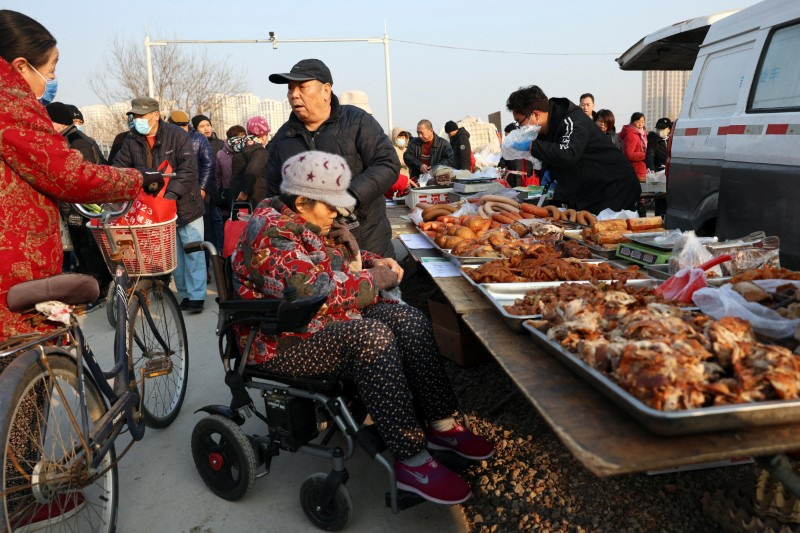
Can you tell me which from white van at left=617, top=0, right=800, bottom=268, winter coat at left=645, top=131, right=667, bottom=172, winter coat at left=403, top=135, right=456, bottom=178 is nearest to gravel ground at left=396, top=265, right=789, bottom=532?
white van at left=617, top=0, right=800, bottom=268

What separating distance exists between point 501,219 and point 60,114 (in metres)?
4.91

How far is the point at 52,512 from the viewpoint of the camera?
2.44 metres

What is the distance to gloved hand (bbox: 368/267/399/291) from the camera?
3090 millimetres

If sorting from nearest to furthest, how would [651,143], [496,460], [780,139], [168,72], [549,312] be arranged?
[549,312] → [496,460] → [780,139] → [651,143] → [168,72]

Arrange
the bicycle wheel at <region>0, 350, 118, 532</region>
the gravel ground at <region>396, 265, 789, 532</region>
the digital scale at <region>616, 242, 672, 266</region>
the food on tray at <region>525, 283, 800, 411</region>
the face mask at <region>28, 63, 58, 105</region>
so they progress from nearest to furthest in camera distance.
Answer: the food on tray at <region>525, 283, 800, 411</region> < the bicycle wheel at <region>0, 350, 118, 532</region> < the gravel ground at <region>396, 265, 789, 532</region> < the face mask at <region>28, 63, 58, 105</region> < the digital scale at <region>616, 242, 672, 266</region>

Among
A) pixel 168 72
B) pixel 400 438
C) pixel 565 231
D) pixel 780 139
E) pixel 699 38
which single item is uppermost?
pixel 168 72

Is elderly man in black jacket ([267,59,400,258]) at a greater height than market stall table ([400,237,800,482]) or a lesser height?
greater

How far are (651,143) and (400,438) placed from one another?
9.93m

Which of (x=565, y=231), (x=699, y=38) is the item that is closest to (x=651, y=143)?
(x=699, y=38)

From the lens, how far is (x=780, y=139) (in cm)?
365

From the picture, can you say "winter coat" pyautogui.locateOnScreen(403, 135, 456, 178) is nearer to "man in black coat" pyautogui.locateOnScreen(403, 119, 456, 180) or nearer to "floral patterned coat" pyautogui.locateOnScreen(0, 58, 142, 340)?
"man in black coat" pyautogui.locateOnScreen(403, 119, 456, 180)

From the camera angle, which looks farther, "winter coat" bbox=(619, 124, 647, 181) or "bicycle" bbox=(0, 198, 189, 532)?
"winter coat" bbox=(619, 124, 647, 181)

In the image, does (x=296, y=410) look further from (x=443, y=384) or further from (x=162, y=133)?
(x=162, y=133)

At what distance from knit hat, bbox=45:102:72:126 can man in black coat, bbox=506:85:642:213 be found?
469 centimetres
